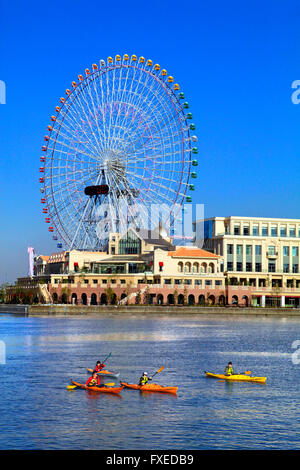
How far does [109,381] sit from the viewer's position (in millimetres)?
52906

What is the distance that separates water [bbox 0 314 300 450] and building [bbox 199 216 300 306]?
88.1 m

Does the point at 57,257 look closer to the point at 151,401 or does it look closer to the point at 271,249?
the point at 271,249

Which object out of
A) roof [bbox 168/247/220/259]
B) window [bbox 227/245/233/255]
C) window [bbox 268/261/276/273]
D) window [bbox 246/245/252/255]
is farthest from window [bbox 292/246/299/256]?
roof [bbox 168/247/220/259]

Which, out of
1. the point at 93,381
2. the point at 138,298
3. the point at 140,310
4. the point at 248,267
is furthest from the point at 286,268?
the point at 93,381

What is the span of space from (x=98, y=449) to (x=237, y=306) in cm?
13199

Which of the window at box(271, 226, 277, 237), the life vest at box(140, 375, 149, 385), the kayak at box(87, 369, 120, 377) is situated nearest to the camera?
the life vest at box(140, 375, 149, 385)

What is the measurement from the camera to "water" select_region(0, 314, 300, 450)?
35.9 m

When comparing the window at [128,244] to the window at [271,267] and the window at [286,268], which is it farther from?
the window at [286,268]

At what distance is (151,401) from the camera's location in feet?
149

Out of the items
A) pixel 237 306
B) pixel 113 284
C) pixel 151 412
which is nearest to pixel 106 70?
pixel 113 284

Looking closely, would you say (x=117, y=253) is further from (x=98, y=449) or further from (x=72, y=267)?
(x=98, y=449)

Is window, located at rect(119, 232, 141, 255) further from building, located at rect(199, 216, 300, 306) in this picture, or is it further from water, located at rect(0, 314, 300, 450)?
water, located at rect(0, 314, 300, 450)

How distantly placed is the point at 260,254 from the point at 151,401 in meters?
138
